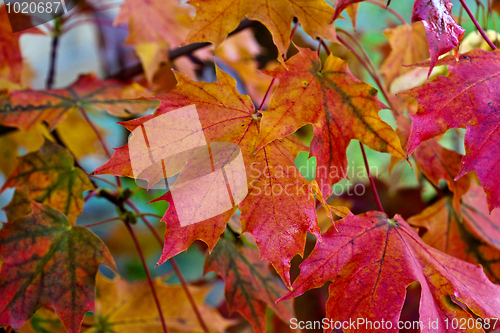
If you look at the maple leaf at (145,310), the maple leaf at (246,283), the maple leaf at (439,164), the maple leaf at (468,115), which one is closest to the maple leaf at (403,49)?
the maple leaf at (439,164)

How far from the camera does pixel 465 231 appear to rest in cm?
64

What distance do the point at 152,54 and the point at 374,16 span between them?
1227 millimetres

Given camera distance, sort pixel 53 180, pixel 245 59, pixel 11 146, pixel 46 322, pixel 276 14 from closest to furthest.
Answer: pixel 276 14 < pixel 53 180 < pixel 46 322 < pixel 11 146 < pixel 245 59

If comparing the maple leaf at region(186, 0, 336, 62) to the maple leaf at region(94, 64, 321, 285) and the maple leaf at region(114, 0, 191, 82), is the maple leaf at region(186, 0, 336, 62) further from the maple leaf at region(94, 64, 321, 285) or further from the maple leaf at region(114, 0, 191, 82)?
the maple leaf at region(114, 0, 191, 82)

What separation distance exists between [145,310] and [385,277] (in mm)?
526

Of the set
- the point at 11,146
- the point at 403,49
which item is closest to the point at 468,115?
the point at 403,49

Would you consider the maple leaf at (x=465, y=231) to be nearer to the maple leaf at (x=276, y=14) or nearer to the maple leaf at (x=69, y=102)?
the maple leaf at (x=276, y=14)

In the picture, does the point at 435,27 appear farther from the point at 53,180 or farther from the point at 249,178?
the point at 53,180

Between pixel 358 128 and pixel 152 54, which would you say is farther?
pixel 152 54

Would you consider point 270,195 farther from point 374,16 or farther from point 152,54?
point 374,16

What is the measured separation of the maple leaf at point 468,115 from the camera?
416mm

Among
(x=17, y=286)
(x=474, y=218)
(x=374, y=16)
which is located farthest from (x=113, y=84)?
(x=374, y=16)

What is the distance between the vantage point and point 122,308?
753 mm

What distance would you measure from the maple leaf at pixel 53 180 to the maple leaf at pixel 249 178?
23 centimetres
